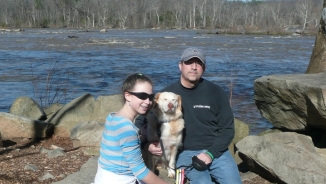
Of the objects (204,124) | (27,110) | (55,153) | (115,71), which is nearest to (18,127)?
(55,153)

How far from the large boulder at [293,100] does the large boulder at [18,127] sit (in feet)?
12.4

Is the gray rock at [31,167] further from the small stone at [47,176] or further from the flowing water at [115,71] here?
the flowing water at [115,71]

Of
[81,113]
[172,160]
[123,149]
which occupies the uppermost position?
[123,149]

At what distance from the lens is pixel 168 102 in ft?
14.3

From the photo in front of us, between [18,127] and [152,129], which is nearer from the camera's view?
[152,129]

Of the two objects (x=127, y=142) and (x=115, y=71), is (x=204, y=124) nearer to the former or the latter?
(x=127, y=142)

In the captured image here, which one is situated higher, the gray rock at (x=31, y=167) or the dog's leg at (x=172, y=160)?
the dog's leg at (x=172, y=160)

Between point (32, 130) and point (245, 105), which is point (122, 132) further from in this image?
point (245, 105)

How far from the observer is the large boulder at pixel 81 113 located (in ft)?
27.1

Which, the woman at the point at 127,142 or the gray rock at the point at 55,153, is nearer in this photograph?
the woman at the point at 127,142

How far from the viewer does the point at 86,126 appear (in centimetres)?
736

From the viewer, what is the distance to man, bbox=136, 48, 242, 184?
434cm

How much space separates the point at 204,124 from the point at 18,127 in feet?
14.4

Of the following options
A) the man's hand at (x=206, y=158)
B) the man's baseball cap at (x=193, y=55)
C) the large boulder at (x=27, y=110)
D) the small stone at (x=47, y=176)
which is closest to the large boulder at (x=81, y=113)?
the large boulder at (x=27, y=110)
